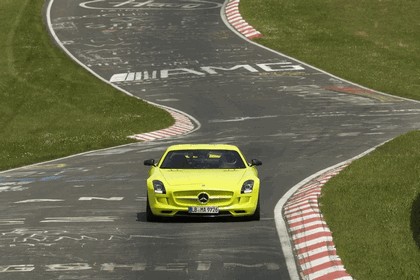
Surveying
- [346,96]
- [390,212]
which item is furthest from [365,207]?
[346,96]

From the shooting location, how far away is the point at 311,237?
19.8 meters

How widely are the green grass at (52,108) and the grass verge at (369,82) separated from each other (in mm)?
11300

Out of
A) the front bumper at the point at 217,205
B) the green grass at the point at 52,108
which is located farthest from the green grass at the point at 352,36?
the front bumper at the point at 217,205

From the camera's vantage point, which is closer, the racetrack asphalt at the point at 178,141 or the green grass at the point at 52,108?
the racetrack asphalt at the point at 178,141

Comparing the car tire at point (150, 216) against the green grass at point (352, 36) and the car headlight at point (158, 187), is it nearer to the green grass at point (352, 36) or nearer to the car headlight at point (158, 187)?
the car headlight at point (158, 187)

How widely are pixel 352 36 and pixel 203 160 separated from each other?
45.0 m

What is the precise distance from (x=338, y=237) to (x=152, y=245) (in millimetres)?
3023

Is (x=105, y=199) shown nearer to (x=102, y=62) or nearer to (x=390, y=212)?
(x=390, y=212)

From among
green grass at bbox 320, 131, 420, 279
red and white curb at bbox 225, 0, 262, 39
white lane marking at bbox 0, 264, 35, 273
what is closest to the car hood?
green grass at bbox 320, 131, 420, 279

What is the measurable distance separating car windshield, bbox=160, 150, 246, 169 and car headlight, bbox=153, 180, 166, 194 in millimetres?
1328

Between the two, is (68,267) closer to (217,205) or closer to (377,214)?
(217,205)

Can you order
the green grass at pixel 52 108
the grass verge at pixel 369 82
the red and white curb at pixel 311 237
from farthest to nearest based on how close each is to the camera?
the green grass at pixel 52 108 → the grass verge at pixel 369 82 → the red and white curb at pixel 311 237

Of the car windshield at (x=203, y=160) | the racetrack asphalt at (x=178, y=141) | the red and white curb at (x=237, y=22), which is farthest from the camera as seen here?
the red and white curb at (x=237, y=22)

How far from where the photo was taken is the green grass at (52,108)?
4056 cm
